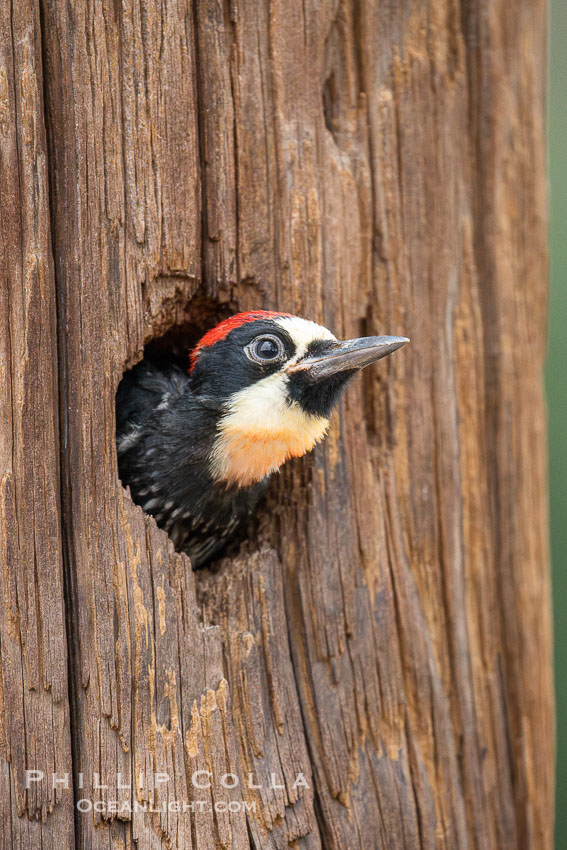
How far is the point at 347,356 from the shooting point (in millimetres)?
2797

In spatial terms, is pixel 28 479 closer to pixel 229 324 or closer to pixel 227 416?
pixel 227 416

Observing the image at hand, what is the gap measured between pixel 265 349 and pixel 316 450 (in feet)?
1.37

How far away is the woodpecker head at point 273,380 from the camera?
284 centimetres

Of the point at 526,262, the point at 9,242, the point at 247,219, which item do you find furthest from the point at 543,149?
the point at 9,242

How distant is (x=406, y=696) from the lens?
121 inches

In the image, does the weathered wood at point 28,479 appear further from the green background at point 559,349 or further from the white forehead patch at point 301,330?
the green background at point 559,349

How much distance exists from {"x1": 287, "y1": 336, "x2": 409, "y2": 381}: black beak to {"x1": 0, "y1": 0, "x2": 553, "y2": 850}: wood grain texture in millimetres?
250

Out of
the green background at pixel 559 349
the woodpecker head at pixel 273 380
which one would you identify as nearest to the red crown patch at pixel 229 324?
the woodpecker head at pixel 273 380

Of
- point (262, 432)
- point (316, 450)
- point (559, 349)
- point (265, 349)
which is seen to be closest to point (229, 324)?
point (265, 349)

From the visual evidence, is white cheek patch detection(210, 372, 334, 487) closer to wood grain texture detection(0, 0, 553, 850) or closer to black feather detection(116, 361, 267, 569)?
black feather detection(116, 361, 267, 569)

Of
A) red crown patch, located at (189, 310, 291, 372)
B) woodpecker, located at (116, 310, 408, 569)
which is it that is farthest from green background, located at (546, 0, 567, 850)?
red crown patch, located at (189, 310, 291, 372)

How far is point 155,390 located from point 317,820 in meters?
1.65

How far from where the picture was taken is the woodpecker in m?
2.86

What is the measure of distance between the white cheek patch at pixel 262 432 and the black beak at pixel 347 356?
8 centimetres
